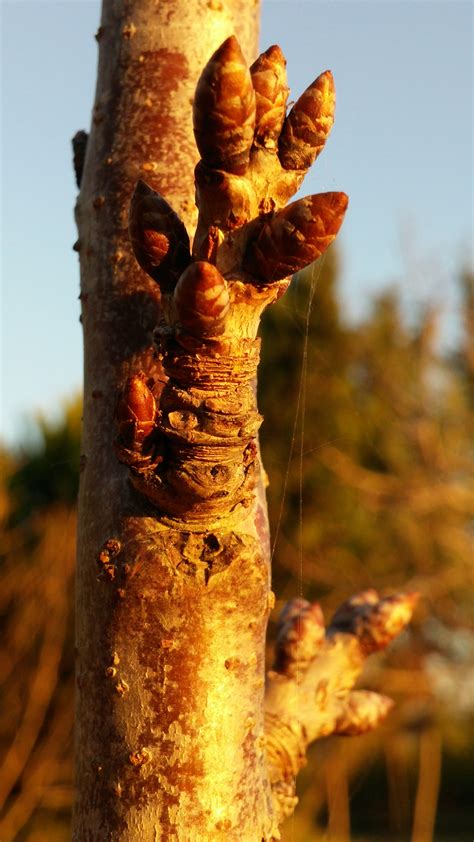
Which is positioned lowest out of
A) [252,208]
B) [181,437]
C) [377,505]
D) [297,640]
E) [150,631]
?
[377,505]

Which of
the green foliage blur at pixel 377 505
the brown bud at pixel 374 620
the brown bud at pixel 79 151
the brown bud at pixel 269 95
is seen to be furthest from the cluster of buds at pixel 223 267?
the green foliage blur at pixel 377 505

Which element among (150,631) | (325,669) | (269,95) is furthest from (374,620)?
(269,95)

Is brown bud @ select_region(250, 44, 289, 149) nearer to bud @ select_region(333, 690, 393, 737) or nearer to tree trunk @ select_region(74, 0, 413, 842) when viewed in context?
tree trunk @ select_region(74, 0, 413, 842)

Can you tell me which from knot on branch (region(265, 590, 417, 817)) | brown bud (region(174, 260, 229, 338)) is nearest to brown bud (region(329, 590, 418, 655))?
knot on branch (region(265, 590, 417, 817))

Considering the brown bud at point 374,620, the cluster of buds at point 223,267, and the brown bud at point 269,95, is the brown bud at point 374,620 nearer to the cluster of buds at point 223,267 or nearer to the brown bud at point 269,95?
the cluster of buds at point 223,267

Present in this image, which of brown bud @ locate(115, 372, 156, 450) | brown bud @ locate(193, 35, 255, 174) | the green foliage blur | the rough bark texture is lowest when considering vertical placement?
the green foliage blur

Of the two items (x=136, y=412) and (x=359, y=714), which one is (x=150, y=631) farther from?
(x=359, y=714)
